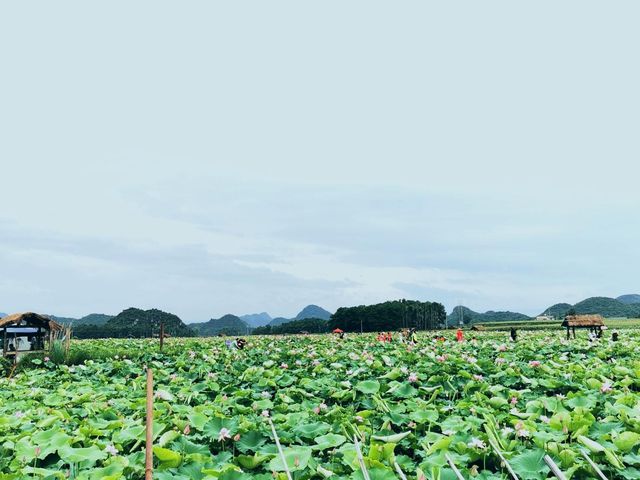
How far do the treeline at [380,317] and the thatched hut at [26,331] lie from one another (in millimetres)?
52109

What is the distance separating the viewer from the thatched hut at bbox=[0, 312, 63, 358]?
20344mm

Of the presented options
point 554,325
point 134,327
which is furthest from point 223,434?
point 134,327

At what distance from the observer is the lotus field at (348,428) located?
128 inches

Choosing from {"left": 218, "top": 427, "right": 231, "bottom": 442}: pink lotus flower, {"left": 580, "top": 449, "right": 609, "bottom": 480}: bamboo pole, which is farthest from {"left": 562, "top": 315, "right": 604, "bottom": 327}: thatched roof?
{"left": 218, "top": 427, "right": 231, "bottom": 442}: pink lotus flower

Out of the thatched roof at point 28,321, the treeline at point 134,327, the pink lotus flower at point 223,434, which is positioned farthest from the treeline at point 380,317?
the pink lotus flower at point 223,434

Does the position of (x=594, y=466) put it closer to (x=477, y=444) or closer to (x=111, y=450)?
(x=477, y=444)

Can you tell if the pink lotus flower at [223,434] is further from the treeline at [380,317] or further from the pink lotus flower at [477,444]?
the treeline at [380,317]

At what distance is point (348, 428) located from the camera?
13.4 feet

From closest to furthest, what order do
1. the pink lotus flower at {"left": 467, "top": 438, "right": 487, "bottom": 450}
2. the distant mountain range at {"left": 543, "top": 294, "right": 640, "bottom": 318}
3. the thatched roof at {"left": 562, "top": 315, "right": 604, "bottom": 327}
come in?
1. the pink lotus flower at {"left": 467, "top": 438, "right": 487, "bottom": 450}
2. the thatched roof at {"left": 562, "top": 315, "right": 604, "bottom": 327}
3. the distant mountain range at {"left": 543, "top": 294, "right": 640, "bottom": 318}

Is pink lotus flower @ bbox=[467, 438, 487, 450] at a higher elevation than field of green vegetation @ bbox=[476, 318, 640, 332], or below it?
higher

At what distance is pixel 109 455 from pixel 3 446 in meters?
0.98

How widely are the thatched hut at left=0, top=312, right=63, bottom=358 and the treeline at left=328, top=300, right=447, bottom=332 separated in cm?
5211

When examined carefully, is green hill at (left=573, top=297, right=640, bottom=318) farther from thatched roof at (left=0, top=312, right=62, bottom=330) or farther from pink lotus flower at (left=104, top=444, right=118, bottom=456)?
pink lotus flower at (left=104, top=444, right=118, bottom=456)

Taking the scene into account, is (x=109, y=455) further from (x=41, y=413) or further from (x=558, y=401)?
(x=558, y=401)
